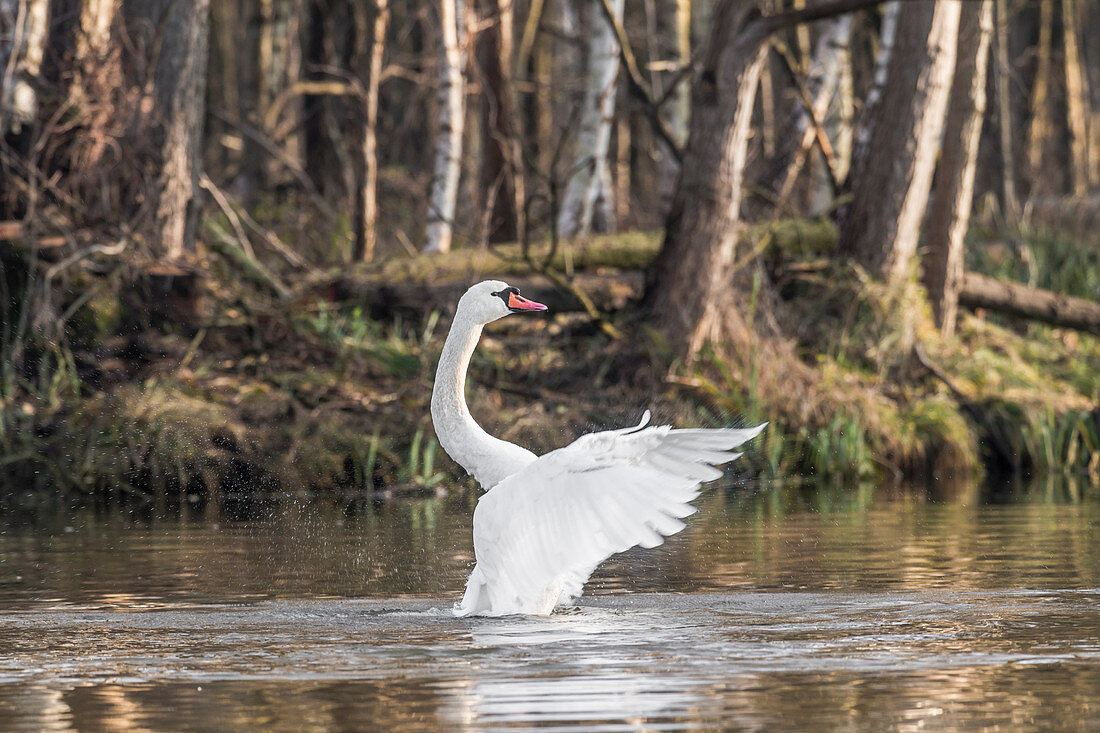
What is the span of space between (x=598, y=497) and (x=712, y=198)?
27.0ft

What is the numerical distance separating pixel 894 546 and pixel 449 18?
31.0 feet

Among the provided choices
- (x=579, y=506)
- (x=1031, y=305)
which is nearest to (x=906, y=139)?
(x=1031, y=305)

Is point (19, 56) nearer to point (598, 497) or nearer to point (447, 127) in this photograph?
point (447, 127)

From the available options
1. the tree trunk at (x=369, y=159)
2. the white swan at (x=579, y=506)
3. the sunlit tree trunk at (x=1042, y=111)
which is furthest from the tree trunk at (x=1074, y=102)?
the white swan at (x=579, y=506)

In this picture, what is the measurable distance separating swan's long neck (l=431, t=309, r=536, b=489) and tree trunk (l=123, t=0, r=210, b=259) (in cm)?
782

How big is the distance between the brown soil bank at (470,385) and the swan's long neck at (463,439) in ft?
18.5

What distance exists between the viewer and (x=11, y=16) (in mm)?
14578

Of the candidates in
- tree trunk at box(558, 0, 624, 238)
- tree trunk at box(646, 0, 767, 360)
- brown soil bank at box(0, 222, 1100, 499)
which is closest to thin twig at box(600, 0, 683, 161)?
brown soil bank at box(0, 222, 1100, 499)

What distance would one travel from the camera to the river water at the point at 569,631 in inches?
195

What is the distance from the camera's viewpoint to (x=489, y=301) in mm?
7680

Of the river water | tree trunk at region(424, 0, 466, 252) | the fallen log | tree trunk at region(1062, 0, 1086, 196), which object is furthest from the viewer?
tree trunk at region(1062, 0, 1086, 196)

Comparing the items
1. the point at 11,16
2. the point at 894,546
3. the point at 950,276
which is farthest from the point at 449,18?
the point at 894,546

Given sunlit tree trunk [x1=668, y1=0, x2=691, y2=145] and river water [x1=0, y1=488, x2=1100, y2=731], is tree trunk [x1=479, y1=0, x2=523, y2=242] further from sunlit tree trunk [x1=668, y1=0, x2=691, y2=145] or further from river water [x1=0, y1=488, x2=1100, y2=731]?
river water [x1=0, y1=488, x2=1100, y2=731]

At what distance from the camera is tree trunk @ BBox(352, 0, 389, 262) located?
17438 mm
